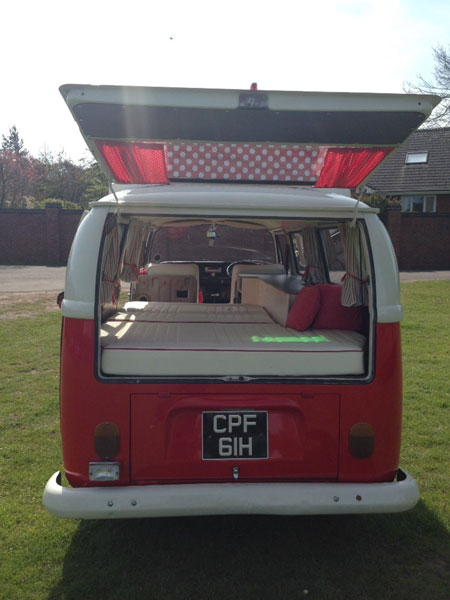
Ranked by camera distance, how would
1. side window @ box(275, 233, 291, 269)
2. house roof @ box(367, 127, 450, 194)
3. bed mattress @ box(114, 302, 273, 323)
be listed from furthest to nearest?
house roof @ box(367, 127, 450, 194)
side window @ box(275, 233, 291, 269)
bed mattress @ box(114, 302, 273, 323)

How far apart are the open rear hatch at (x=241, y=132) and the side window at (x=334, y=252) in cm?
45

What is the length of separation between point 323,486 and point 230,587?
687 millimetres

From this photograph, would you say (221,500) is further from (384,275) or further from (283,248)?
(283,248)

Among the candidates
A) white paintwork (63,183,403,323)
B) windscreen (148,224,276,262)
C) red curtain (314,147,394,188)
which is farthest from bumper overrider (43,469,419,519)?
windscreen (148,224,276,262)

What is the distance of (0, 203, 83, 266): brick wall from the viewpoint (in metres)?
24.9

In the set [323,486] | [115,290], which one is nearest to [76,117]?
[115,290]

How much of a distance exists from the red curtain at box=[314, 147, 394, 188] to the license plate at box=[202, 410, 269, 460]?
1801 mm

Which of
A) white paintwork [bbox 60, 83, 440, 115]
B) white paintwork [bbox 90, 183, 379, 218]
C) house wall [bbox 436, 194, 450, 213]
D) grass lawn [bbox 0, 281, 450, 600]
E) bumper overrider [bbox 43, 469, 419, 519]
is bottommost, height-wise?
grass lawn [bbox 0, 281, 450, 600]

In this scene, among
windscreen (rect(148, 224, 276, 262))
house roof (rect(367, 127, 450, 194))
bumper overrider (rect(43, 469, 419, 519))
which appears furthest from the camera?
house roof (rect(367, 127, 450, 194))

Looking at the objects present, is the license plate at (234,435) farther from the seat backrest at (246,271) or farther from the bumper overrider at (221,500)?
the seat backrest at (246,271)

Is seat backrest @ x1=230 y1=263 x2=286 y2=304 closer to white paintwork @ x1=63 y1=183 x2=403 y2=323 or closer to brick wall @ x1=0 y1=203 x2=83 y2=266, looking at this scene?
white paintwork @ x1=63 y1=183 x2=403 y2=323

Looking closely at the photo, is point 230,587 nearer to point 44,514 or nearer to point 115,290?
point 44,514

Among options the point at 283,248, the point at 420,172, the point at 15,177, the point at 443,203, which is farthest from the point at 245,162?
the point at 15,177

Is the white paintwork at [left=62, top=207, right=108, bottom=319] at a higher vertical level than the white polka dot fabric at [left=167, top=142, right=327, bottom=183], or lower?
lower
